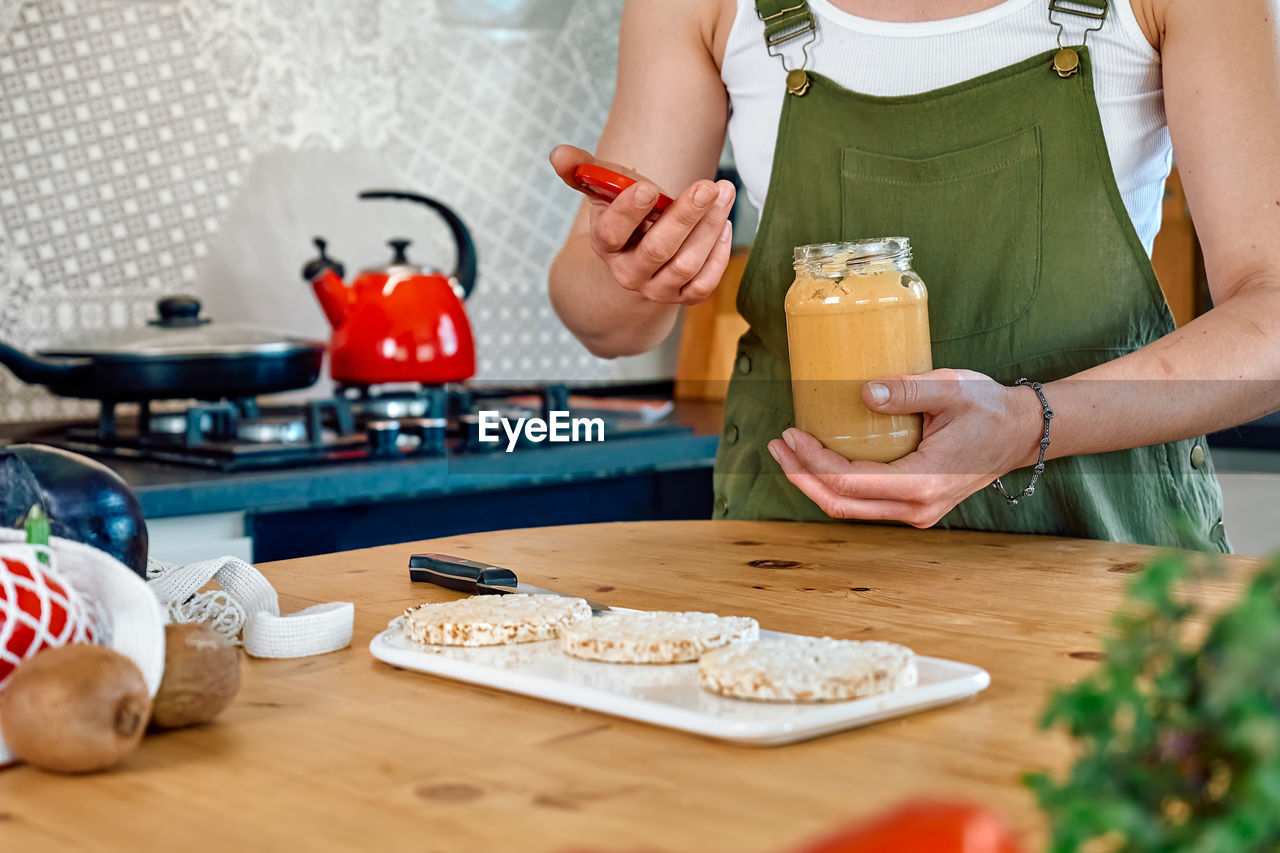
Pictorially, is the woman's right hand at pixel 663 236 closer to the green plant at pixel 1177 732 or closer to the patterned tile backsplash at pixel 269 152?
the green plant at pixel 1177 732

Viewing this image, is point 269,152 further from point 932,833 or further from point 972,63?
point 932,833

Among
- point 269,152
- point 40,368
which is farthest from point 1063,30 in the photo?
point 269,152

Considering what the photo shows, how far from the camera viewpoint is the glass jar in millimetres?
1044

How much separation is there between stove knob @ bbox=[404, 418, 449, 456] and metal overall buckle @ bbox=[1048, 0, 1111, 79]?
3.52 feet

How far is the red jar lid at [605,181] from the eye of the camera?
1.07 meters

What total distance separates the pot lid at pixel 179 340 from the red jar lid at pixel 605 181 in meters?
1.08

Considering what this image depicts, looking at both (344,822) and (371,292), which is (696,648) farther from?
(371,292)

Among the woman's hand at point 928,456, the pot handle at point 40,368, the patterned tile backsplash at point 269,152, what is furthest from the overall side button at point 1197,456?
the patterned tile backsplash at point 269,152

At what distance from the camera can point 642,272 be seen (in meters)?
1.14

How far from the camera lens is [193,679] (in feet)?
1.99

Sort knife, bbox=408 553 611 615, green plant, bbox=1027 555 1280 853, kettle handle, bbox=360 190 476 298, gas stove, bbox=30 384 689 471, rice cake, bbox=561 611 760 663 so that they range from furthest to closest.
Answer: kettle handle, bbox=360 190 476 298
gas stove, bbox=30 384 689 471
knife, bbox=408 553 611 615
rice cake, bbox=561 611 760 663
green plant, bbox=1027 555 1280 853

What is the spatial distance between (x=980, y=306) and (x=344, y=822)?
967 mm

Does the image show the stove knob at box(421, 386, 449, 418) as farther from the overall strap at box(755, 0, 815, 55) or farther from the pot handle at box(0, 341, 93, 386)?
the overall strap at box(755, 0, 815, 55)

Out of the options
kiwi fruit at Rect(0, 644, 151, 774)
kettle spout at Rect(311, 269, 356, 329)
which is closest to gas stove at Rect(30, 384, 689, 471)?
kettle spout at Rect(311, 269, 356, 329)
